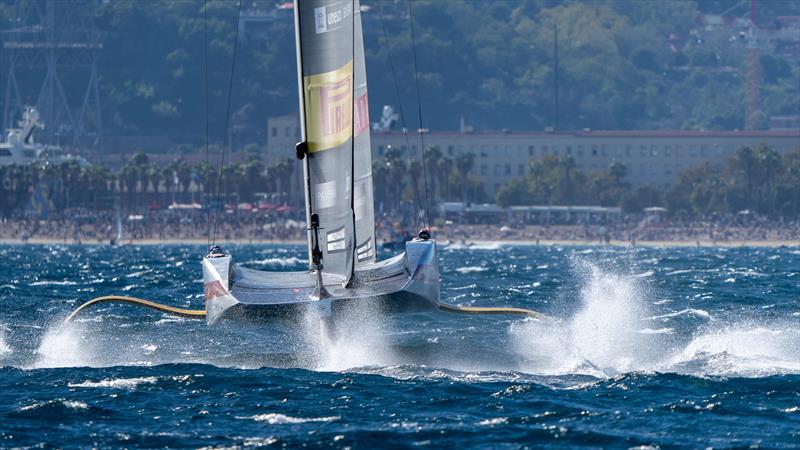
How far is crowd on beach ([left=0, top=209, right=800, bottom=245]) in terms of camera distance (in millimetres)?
171375

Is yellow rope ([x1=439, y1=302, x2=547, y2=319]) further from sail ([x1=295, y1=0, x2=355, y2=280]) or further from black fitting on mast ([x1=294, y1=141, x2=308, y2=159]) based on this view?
black fitting on mast ([x1=294, y1=141, x2=308, y2=159])

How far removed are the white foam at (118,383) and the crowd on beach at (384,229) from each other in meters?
129

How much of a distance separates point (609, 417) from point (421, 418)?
9.57 ft

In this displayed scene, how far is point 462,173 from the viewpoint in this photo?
194 m

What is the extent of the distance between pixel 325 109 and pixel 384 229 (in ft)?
441

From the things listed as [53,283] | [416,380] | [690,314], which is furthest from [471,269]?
[416,380]

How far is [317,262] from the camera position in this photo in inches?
1364

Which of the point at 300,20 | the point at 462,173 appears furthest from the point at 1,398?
the point at 462,173

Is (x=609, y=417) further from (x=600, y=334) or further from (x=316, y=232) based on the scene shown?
(x=600, y=334)

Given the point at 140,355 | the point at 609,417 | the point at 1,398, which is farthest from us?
the point at 140,355

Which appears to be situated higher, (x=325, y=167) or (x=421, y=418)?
(x=325, y=167)

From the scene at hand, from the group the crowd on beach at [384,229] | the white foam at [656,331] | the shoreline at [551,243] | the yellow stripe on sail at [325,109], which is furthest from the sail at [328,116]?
the crowd on beach at [384,229]

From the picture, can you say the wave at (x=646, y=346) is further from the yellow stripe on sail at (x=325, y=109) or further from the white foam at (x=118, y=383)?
the white foam at (x=118, y=383)

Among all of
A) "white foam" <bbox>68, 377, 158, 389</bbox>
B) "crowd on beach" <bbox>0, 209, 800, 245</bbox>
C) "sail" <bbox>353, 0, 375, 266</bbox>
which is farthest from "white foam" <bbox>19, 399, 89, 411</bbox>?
"crowd on beach" <bbox>0, 209, 800, 245</bbox>
